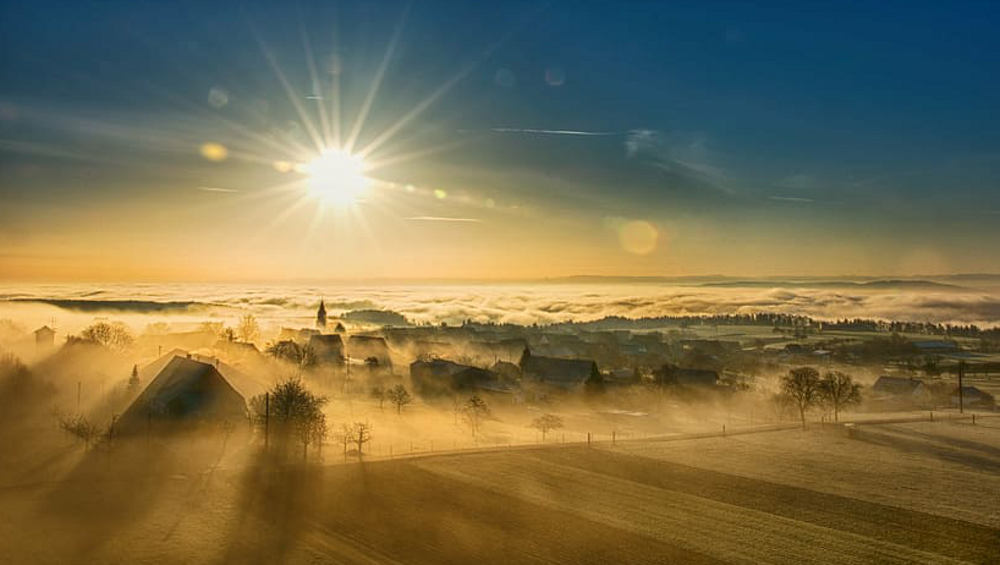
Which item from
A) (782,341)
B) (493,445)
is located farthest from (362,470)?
(782,341)

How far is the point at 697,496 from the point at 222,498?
27161 mm

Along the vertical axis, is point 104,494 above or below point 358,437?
above

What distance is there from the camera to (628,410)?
79.1 metres

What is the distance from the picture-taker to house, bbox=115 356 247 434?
5309 centimetres

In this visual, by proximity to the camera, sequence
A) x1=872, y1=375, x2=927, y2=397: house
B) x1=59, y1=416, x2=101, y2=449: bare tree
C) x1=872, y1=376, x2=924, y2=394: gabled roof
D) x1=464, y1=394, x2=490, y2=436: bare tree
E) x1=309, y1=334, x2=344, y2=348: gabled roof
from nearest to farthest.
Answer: x1=59, y1=416, x2=101, y2=449: bare tree < x1=464, y1=394, x2=490, y2=436: bare tree < x1=872, y1=375, x2=927, y2=397: house < x1=872, y1=376, x2=924, y2=394: gabled roof < x1=309, y1=334, x2=344, y2=348: gabled roof

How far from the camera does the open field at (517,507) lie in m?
30.4

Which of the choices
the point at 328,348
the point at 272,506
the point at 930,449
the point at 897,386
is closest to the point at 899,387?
the point at 897,386

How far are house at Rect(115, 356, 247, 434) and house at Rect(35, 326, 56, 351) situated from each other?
56.8 metres

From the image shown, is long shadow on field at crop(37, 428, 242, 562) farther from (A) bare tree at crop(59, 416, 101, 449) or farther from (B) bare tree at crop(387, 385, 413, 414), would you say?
(B) bare tree at crop(387, 385, 413, 414)

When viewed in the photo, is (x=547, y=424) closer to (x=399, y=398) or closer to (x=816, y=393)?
(x=399, y=398)

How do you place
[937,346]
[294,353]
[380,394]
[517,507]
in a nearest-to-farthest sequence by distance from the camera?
[517,507] → [380,394] → [294,353] → [937,346]

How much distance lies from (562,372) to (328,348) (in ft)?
138

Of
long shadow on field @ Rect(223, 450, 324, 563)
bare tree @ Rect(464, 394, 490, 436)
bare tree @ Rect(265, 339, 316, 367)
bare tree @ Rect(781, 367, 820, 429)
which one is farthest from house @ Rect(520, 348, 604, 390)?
long shadow on field @ Rect(223, 450, 324, 563)

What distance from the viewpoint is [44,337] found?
107 metres
